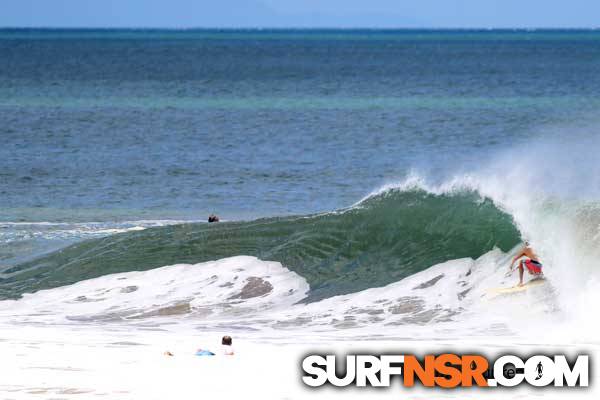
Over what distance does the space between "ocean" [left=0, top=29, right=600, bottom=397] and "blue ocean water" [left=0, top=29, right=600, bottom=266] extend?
17 centimetres

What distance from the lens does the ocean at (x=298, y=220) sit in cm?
1886

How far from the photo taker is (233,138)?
51250 millimetres

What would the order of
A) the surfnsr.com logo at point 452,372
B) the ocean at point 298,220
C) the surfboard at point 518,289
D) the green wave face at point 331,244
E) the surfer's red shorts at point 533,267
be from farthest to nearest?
1. the green wave face at point 331,244
2. the surfer's red shorts at point 533,267
3. the ocean at point 298,220
4. the surfboard at point 518,289
5. the surfnsr.com logo at point 452,372

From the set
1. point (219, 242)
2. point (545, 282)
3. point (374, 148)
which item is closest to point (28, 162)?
point (374, 148)

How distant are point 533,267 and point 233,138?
3304cm

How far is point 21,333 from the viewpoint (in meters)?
17.4

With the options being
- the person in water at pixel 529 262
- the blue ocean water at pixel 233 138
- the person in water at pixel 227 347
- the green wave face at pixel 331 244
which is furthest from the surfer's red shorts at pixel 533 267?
the blue ocean water at pixel 233 138

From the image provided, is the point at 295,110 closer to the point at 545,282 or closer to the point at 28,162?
the point at 28,162

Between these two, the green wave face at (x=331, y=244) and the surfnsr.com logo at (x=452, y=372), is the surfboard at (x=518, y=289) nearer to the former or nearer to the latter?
the green wave face at (x=331, y=244)

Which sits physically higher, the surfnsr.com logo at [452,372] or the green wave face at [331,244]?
the green wave face at [331,244]

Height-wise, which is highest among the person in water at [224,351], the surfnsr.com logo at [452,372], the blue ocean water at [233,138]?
the blue ocean water at [233,138]

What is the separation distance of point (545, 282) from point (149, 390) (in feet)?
23.7

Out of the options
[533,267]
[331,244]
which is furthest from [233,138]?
[533,267]

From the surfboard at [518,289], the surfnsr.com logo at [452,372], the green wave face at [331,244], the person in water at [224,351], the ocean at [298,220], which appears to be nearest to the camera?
the surfnsr.com logo at [452,372]
